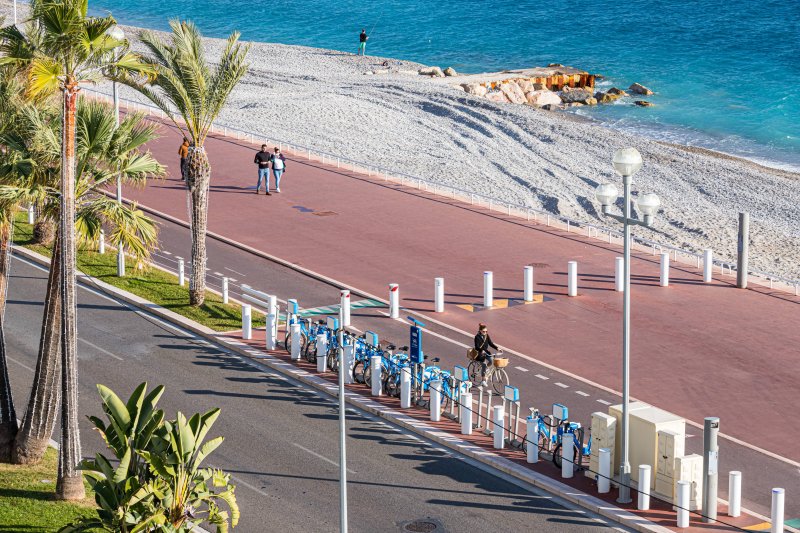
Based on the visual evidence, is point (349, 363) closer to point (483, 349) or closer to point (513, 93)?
point (483, 349)

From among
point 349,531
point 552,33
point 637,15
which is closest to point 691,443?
point 349,531

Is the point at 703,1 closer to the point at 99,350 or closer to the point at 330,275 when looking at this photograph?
the point at 330,275

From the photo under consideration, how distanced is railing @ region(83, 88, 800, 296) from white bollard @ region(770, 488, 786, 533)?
51.0 feet

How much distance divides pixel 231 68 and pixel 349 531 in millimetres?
14400

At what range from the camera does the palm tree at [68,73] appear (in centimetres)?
2014

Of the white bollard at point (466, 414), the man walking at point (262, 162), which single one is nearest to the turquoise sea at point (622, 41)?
the man walking at point (262, 162)

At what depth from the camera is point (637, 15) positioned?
116188 millimetres

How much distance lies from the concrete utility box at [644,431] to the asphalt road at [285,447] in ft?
4.74

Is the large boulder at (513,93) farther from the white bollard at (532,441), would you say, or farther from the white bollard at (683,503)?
the white bollard at (683,503)

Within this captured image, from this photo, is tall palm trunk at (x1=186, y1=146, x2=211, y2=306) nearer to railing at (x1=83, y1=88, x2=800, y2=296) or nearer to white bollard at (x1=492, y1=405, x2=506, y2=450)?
railing at (x1=83, y1=88, x2=800, y2=296)

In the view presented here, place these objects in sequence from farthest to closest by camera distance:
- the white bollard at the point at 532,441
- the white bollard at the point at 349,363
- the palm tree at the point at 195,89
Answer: the palm tree at the point at 195,89 → the white bollard at the point at 349,363 → the white bollard at the point at 532,441

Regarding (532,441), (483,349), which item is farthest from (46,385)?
(483,349)

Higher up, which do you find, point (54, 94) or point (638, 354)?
point (54, 94)

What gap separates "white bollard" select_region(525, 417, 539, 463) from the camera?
75.2ft
